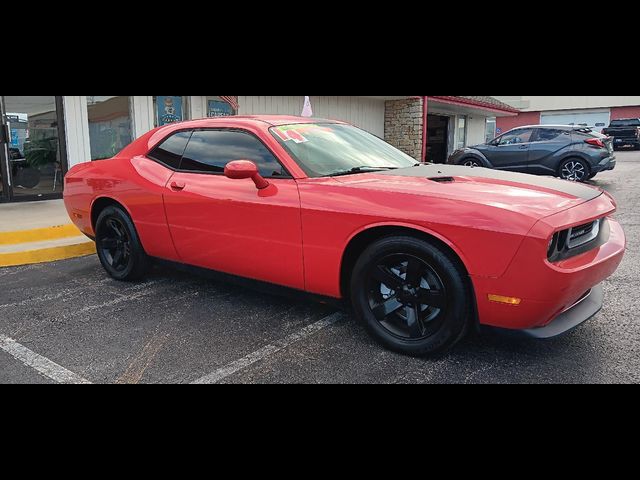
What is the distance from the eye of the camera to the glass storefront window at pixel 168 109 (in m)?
10.2

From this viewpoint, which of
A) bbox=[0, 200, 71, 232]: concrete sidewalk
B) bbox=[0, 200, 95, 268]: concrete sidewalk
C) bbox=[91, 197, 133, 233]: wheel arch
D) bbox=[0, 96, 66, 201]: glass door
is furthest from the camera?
bbox=[0, 96, 66, 201]: glass door

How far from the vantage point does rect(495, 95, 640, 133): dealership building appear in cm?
3741

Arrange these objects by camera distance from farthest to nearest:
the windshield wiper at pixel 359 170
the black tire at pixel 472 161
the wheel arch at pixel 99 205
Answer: the black tire at pixel 472 161, the wheel arch at pixel 99 205, the windshield wiper at pixel 359 170

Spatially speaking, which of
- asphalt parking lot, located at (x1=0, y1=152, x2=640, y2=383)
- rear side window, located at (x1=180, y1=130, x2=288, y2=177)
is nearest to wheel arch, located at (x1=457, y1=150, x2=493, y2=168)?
asphalt parking lot, located at (x1=0, y1=152, x2=640, y2=383)

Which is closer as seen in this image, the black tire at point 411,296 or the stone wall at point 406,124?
the black tire at point 411,296

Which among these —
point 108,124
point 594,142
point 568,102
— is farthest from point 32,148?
point 568,102

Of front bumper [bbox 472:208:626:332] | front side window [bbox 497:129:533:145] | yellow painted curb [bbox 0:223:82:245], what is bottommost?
yellow painted curb [bbox 0:223:82:245]

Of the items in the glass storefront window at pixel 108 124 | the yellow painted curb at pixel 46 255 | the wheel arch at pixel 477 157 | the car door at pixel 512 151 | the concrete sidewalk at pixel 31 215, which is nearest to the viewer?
the yellow painted curb at pixel 46 255

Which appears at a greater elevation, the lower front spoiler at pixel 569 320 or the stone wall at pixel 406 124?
the stone wall at pixel 406 124

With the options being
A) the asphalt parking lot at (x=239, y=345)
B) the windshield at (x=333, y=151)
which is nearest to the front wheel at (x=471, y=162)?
the asphalt parking lot at (x=239, y=345)

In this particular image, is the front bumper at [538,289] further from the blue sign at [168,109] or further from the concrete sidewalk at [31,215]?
the blue sign at [168,109]

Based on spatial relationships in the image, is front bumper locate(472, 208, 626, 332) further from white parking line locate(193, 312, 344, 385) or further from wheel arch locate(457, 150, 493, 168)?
wheel arch locate(457, 150, 493, 168)
